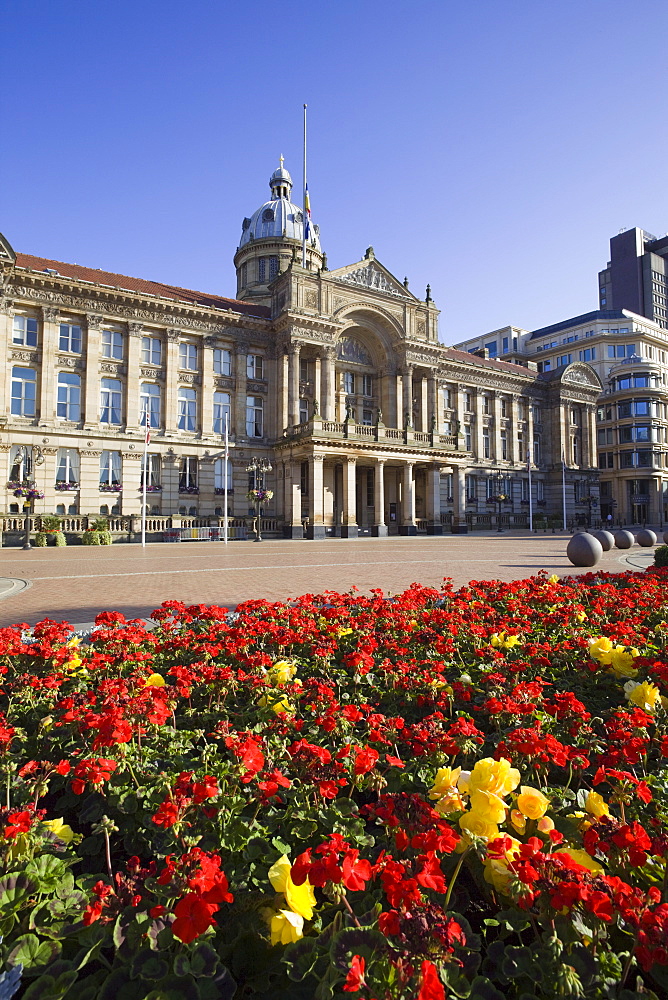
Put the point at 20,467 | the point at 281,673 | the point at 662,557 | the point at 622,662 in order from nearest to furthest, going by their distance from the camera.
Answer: the point at 281,673
the point at 622,662
the point at 662,557
the point at 20,467

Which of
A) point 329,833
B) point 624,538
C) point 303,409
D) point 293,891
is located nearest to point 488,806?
point 293,891

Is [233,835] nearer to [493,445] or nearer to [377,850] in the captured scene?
[377,850]

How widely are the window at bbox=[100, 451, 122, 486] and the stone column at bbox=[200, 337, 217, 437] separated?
21.5 feet

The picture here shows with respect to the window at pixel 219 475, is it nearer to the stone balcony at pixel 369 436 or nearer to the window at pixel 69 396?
the stone balcony at pixel 369 436

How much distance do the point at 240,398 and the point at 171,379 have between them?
215 inches

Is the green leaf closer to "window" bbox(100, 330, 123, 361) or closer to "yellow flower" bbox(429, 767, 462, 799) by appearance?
"yellow flower" bbox(429, 767, 462, 799)

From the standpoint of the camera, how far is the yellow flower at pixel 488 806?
2024 mm

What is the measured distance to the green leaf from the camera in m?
1.82

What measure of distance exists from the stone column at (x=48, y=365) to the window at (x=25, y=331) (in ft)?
2.34

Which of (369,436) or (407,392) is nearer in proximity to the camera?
(369,436)

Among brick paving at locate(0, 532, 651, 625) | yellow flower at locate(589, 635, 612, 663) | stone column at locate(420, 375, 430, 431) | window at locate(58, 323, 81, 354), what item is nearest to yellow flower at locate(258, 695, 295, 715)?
yellow flower at locate(589, 635, 612, 663)

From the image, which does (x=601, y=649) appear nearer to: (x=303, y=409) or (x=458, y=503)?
(x=303, y=409)

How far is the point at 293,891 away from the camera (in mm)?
1826

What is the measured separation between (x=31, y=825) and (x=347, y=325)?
1770 inches
